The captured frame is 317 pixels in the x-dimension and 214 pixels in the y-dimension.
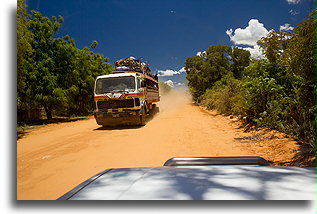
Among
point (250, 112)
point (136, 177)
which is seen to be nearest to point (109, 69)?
point (250, 112)

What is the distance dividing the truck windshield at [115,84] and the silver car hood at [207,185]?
8.25 metres

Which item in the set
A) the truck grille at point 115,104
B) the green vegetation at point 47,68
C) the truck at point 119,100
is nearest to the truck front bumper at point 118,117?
the truck at point 119,100

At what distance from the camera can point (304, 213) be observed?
3.91 feet

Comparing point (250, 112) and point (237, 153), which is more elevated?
point (250, 112)

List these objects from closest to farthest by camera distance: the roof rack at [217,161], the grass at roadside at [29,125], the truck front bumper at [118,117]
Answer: the roof rack at [217,161] < the truck front bumper at [118,117] < the grass at roadside at [29,125]

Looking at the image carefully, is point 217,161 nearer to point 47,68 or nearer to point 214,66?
point 47,68

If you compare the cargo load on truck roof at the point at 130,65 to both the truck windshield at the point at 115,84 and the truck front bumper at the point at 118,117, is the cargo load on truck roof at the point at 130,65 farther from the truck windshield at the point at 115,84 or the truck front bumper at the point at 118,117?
the truck front bumper at the point at 118,117

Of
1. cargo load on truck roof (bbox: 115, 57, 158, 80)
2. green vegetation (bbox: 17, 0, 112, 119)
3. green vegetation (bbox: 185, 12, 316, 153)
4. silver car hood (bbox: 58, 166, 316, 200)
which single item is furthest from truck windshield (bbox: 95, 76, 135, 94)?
silver car hood (bbox: 58, 166, 316, 200)

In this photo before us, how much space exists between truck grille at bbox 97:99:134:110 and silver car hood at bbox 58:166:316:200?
26.0ft

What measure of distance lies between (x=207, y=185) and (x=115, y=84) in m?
8.85

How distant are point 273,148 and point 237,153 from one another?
863 millimetres

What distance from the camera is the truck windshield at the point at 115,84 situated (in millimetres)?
9375

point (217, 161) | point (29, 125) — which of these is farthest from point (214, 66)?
point (217, 161)
